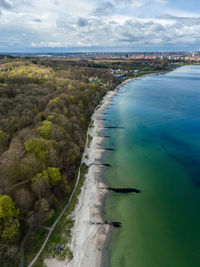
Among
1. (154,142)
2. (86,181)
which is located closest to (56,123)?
(86,181)

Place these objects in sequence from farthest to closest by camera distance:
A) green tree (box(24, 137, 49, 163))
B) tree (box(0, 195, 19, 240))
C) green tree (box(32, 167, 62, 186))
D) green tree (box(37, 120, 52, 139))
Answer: green tree (box(37, 120, 52, 139))
green tree (box(24, 137, 49, 163))
green tree (box(32, 167, 62, 186))
tree (box(0, 195, 19, 240))

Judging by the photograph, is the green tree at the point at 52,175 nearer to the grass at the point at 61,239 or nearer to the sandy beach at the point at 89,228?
the grass at the point at 61,239

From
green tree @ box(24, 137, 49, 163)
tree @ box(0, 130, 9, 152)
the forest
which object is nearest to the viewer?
the forest

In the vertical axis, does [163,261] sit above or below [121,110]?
below

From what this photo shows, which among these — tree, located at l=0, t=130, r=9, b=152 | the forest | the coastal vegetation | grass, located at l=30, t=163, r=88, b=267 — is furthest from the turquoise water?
tree, located at l=0, t=130, r=9, b=152

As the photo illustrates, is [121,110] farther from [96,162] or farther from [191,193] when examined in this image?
[191,193]

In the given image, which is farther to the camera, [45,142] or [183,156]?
[183,156]

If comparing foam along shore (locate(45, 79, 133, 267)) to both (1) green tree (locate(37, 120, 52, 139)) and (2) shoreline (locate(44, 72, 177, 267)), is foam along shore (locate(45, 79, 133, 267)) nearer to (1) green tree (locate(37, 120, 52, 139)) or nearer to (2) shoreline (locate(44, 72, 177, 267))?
(2) shoreline (locate(44, 72, 177, 267))
